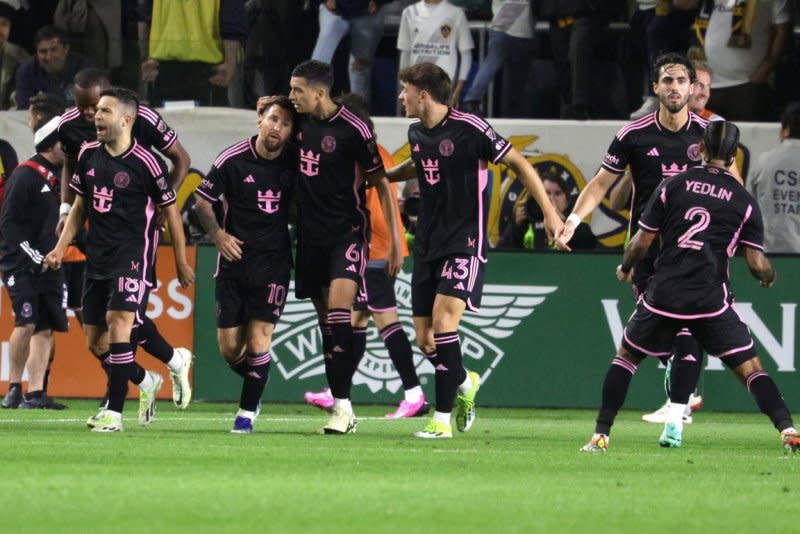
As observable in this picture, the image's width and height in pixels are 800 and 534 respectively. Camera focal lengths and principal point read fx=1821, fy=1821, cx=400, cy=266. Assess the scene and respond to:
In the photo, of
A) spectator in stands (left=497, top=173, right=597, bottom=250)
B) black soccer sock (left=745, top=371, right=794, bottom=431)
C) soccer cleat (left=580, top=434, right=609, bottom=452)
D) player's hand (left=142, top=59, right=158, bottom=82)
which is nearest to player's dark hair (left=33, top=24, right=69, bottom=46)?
player's hand (left=142, top=59, right=158, bottom=82)

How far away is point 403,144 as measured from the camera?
59.5 feet

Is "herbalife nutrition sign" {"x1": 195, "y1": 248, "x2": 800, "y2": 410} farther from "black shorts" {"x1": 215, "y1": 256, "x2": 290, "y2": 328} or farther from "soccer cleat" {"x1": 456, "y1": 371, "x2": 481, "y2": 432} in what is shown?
"black shorts" {"x1": 215, "y1": 256, "x2": 290, "y2": 328}

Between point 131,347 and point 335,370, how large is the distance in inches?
53.1

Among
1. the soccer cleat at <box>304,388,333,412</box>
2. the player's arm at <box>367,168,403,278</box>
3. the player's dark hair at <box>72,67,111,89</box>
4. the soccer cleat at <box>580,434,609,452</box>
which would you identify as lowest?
the soccer cleat at <box>304,388,333,412</box>

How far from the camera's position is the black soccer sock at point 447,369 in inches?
462

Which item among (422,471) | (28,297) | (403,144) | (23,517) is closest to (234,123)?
(403,144)

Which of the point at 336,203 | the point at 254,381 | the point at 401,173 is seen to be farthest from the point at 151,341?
the point at 401,173

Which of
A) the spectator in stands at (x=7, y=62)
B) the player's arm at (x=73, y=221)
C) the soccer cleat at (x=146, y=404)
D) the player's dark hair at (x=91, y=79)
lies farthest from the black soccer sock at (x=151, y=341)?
the spectator in stands at (x=7, y=62)

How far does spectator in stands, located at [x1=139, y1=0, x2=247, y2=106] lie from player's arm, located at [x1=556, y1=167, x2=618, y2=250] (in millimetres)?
7443

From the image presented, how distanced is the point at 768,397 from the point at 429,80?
9.73 feet

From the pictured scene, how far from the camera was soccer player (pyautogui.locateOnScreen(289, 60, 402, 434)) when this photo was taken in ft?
38.9

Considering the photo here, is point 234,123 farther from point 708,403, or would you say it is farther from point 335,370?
point 335,370

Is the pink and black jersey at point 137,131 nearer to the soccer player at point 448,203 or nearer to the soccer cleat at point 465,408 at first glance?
the soccer player at point 448,203

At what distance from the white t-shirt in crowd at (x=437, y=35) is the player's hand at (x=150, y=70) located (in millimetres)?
2547
